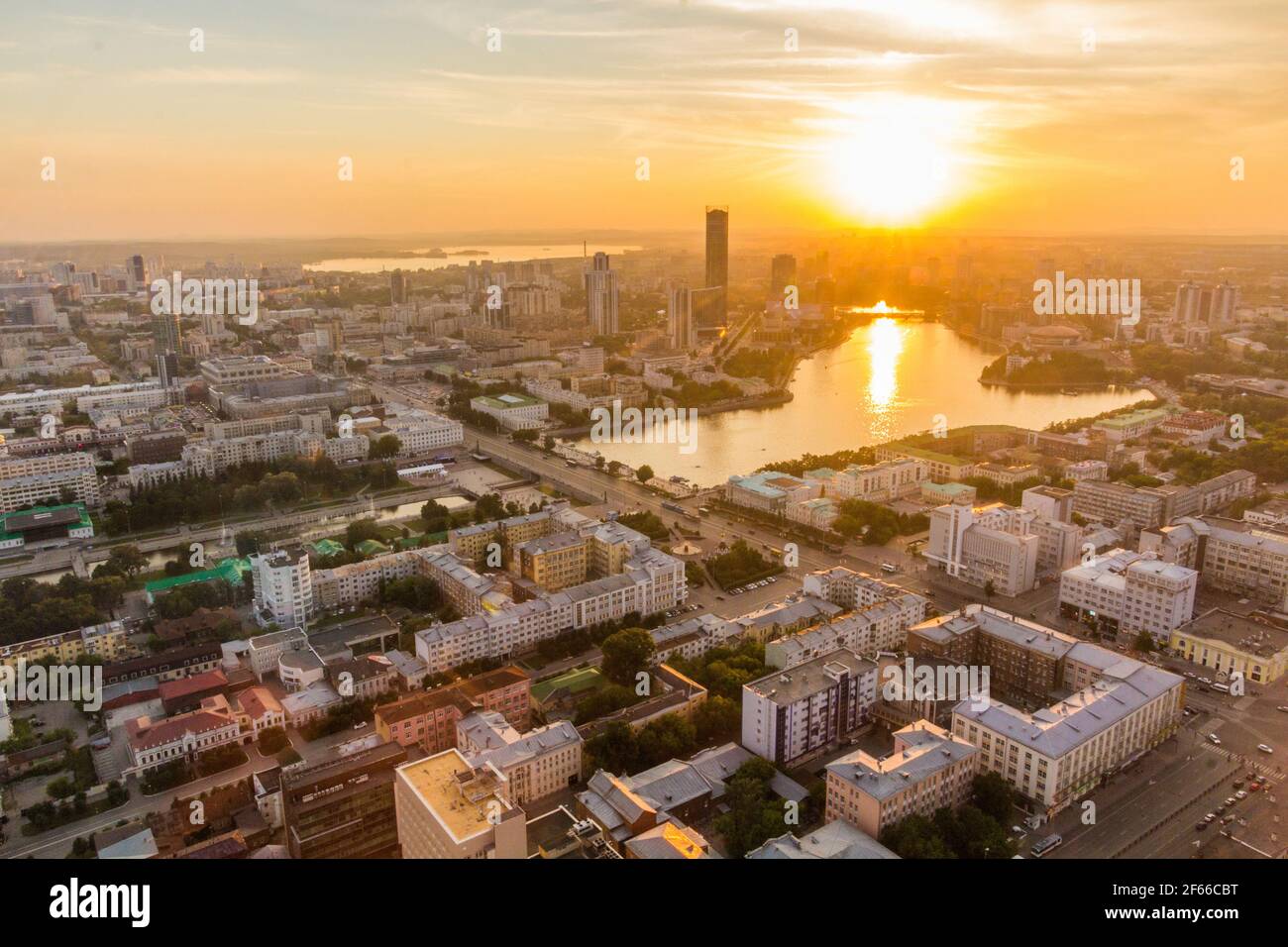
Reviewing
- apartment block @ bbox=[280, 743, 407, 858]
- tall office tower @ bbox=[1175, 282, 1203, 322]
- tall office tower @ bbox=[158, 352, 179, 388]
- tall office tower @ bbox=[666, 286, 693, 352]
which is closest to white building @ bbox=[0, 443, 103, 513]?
tall office tower @ bbox=[158, 352, 179, 388]

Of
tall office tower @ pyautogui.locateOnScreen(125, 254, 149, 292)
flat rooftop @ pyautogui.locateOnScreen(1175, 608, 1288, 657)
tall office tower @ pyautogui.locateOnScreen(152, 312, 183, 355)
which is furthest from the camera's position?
tall office tower @ pyautogui.locateOnScreen(125, 254, 149, 292)

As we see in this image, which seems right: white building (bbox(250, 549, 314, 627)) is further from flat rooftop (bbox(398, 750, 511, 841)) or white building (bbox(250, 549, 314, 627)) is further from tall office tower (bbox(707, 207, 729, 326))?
tall office tower (bbox(707, 207, 729, 326))

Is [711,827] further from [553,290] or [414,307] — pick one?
[553,290]

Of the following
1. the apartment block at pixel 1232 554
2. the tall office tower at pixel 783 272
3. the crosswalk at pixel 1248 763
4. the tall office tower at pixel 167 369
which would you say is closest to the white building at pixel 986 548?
the apartment block at pixel 1232 554

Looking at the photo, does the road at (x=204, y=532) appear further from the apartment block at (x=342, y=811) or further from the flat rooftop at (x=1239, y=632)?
the flat rooftop at (x=1239, y=632)

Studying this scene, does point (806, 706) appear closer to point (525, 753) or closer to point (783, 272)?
point (525, 753)

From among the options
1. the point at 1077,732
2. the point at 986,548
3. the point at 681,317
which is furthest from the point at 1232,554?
the point at 681,317

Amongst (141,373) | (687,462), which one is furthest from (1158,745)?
(141,373)
